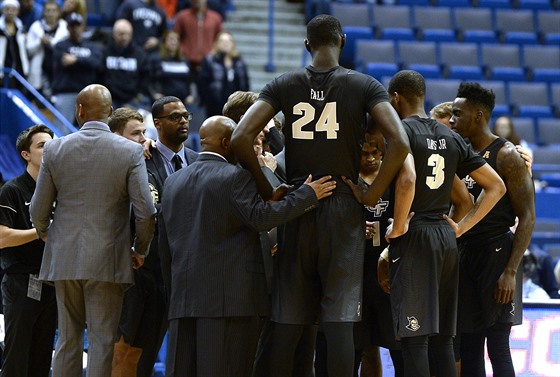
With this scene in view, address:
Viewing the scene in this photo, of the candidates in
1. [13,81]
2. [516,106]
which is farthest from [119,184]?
[516,106]

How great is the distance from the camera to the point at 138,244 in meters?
5.92

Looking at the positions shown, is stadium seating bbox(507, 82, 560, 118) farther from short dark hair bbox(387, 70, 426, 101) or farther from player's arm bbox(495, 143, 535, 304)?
short dark hair bbox(387, 70, 426, 101)

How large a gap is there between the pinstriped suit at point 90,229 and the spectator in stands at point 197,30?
858 centimetres

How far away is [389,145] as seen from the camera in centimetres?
534

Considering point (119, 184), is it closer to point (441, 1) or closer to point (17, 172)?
point (17, 172)

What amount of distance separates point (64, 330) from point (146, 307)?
78cm

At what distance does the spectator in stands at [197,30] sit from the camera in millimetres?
14312

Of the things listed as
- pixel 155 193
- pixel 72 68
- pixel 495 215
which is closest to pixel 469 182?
pixel 495 215

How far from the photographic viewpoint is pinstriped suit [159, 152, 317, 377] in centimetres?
542

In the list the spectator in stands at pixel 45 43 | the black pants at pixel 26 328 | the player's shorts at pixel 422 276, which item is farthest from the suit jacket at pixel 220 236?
the spectator in stands at pixel 45 43

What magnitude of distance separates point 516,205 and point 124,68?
7410mm

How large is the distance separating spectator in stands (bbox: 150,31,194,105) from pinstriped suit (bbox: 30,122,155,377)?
6981mm

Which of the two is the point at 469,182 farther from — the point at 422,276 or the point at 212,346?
the point at 212,346

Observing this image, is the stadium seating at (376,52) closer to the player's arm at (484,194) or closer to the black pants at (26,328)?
the player's arm at (484,194)
